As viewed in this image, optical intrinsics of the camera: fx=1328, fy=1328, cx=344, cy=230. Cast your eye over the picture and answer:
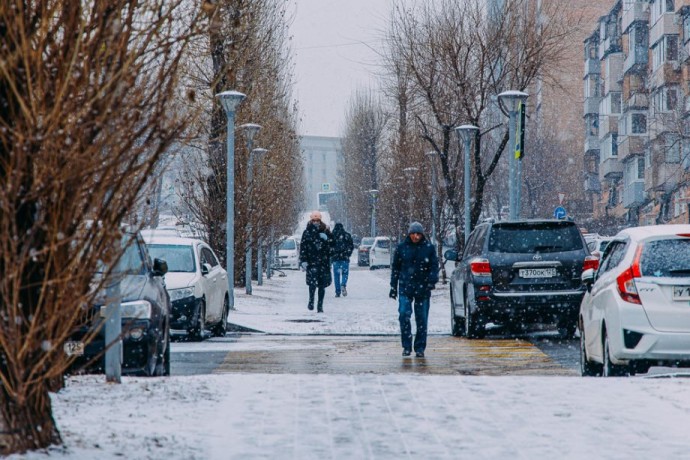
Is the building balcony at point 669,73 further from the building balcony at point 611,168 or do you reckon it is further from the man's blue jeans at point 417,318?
the man's blue jeans at point 417,318

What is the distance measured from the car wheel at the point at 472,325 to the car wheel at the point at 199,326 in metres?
3.69

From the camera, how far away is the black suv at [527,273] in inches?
714

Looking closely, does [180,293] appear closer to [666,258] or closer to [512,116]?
[666,258]

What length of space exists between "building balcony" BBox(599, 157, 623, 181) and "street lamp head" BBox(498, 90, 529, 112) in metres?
56.9

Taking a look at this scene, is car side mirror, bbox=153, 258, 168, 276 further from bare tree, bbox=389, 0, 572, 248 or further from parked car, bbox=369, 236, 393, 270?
parked car, bbox=369, 236, 393, 270

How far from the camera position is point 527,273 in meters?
18.2

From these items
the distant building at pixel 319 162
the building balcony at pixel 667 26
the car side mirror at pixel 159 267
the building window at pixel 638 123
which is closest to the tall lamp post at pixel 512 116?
the car side mirror at pixel 159 267

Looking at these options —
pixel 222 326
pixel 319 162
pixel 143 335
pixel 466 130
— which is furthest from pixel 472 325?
pixel 319 162

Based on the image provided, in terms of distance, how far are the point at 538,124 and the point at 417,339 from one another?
70.0 m

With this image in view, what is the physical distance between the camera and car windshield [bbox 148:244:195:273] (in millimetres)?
18953

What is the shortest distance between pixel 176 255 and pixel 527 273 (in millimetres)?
5057

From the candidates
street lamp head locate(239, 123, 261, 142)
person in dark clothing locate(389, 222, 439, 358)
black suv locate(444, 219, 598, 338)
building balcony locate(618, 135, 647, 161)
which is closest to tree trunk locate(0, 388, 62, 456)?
person in dark clothing locate(389, 222, 439, 358)

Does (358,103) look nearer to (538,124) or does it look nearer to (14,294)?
(538,124)

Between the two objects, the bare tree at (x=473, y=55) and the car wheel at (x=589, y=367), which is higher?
the bare tree at (x=473, y=55)
